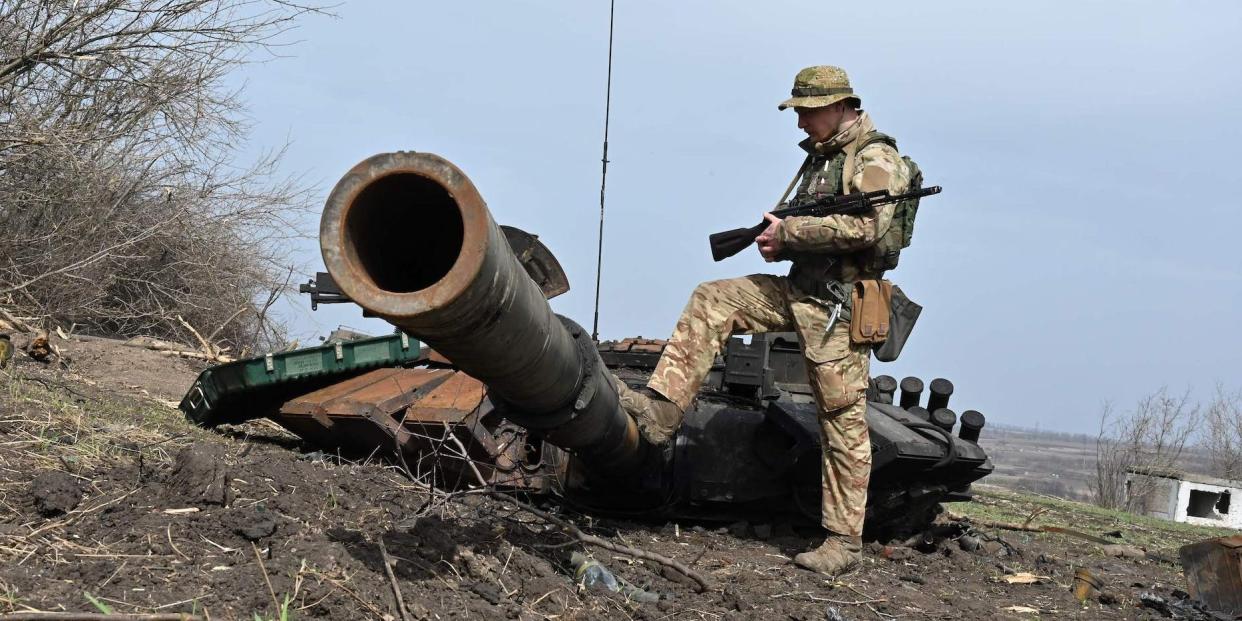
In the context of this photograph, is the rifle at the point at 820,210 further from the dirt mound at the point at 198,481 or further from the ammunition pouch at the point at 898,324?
the dirt mound at the point at 198,481

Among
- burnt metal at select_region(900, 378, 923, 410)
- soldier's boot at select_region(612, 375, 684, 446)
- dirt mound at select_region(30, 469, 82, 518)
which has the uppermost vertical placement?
burnt metal at select_region(900, 378, 923, 410)

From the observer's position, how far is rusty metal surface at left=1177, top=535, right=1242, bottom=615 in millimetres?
5742

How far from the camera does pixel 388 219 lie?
11.7ft

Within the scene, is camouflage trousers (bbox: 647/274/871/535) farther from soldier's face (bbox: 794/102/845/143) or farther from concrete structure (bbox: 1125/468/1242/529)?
concrete structure (bbox: 1125/468/1242/529)

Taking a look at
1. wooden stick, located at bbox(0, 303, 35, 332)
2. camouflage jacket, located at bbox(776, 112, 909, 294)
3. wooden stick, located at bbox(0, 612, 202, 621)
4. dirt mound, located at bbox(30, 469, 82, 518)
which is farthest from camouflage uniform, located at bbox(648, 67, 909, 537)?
wooden stick, located at bbox(0, 303, 35, 332)

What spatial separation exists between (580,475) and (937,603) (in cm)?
190

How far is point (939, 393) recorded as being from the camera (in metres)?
7.30

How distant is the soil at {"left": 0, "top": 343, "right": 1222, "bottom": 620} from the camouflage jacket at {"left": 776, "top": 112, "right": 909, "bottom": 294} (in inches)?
57.7

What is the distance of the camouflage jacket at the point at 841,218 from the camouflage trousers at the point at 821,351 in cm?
16

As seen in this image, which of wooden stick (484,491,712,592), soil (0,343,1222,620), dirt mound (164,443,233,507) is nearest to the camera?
soil (0,343,1222,620)

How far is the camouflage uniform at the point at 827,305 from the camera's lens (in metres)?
5.61

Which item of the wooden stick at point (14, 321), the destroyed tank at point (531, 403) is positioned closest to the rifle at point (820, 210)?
the destroyed tank at point (531, 403)

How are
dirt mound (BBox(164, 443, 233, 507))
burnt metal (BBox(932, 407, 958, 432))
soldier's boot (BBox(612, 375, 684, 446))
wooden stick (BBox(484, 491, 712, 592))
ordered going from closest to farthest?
1. dirt mound (BBox(164, 443, 233, 507))
2. wooden stick (BBox(484, 491, 712, 592))
3. soldier's boot (BBox(612, 375, 684, 446))
4. burnt metal (BBox(932, 407, 958, 432))

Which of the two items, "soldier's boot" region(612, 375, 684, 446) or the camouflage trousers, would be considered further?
the camouflage trousers
